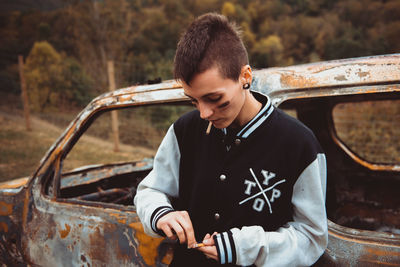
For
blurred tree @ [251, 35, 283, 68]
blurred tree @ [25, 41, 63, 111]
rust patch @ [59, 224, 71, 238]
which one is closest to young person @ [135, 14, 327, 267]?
rust patch @ [59, 224, 71, 238]

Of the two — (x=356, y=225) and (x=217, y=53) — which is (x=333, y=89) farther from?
(x=356, y=225)

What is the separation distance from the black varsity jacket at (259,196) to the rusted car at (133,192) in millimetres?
218

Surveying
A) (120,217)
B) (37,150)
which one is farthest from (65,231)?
(37,150)

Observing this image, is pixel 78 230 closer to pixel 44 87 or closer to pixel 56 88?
pixel 56 88

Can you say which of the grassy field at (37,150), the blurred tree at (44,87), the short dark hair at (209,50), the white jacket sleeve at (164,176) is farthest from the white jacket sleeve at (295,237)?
the blurred tree at (44,87)

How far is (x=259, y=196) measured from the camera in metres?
1.01

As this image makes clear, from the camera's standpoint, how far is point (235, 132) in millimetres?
1058

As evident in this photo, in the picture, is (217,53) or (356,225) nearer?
(217,53)

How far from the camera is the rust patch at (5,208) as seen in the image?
1709 millimetres

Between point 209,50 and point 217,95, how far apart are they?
0.52 feet

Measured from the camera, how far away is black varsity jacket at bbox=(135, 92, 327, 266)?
956 mm

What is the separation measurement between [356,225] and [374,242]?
1.35m

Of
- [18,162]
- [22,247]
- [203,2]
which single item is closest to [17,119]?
[18,162]

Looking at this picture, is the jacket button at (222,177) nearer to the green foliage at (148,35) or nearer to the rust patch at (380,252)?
the rust patch at (380,252)
